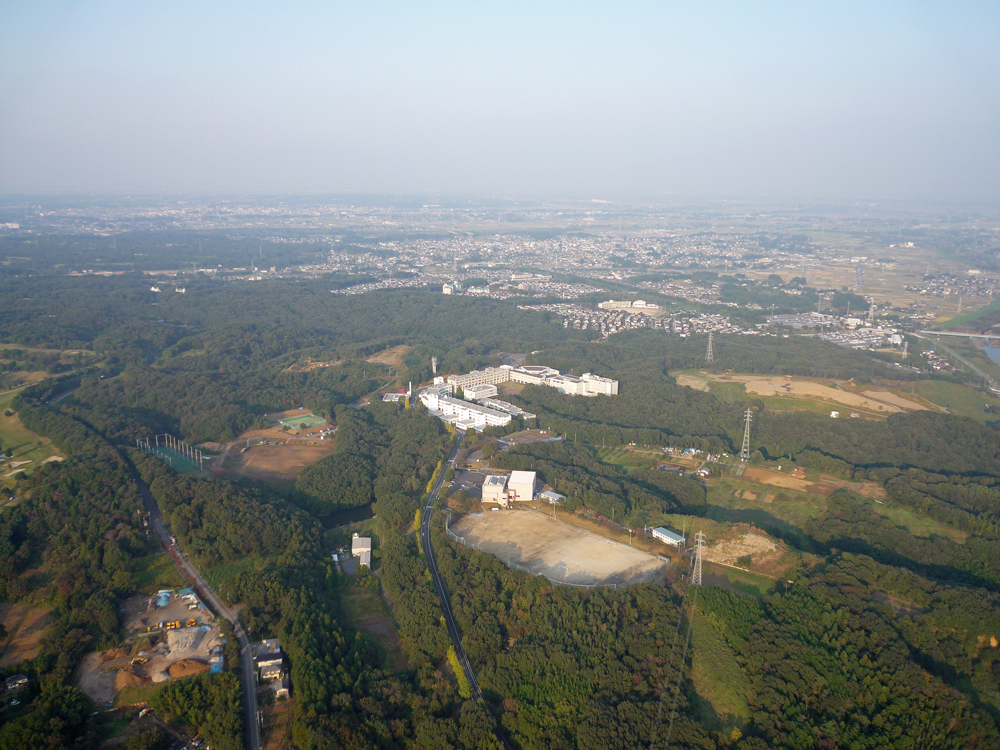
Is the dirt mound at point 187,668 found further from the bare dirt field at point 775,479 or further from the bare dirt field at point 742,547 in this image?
the bare dirt field at point 775,479

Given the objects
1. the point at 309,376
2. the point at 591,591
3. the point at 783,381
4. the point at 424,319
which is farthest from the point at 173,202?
the point at 591,591

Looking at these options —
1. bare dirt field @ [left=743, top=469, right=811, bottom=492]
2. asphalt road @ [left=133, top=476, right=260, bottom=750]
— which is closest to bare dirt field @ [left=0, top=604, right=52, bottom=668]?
asphalt road @ [left=133, top=476, right=260, bottom=750]

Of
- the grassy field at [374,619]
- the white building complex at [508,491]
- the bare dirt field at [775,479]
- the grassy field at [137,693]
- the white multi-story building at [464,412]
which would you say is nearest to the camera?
the grassy field at [137,693]

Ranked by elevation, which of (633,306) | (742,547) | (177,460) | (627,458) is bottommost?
(177,460)

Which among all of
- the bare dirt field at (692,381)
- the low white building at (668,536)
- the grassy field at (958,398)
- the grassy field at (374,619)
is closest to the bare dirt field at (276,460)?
the grassy field at (374,619)

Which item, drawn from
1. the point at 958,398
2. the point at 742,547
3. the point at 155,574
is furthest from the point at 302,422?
the point at 958,398

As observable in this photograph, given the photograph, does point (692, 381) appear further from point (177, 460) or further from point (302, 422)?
point (177, 460)

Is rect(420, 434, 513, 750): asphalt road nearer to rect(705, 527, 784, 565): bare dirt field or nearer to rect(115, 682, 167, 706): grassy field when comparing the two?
rect(115, 682, 167, 706): grassy field
